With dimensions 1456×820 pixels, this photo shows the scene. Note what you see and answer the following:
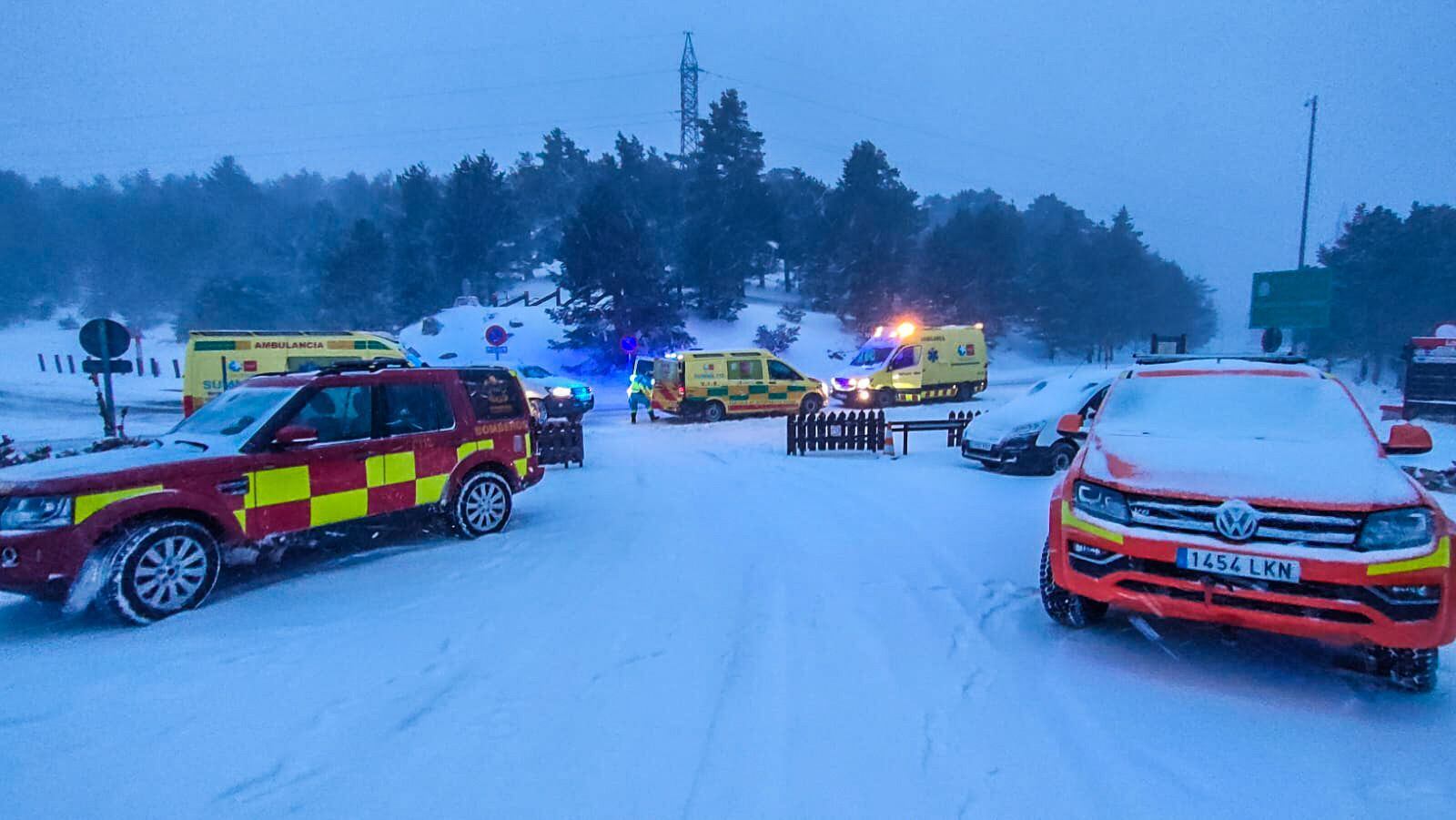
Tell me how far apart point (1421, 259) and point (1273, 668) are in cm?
4478

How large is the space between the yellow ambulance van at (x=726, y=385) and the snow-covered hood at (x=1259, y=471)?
45.5ft

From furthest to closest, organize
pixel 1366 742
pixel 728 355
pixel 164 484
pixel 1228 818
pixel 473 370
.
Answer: pixel 728 355 < pixel 473 370 < pixel 164 484 < pixel 1366 742 < pixel 1228 818

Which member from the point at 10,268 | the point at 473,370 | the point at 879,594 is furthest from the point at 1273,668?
the point at 10,268

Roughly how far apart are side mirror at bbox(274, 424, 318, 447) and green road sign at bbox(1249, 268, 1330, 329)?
2998 cm

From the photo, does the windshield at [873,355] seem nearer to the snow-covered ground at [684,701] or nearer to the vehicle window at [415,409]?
the snow-covered ground at [684,701]

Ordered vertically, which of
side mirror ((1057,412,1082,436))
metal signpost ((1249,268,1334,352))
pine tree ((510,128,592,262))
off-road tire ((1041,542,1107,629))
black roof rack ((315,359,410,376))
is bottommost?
off-road tire ((1041,542,1107,629))

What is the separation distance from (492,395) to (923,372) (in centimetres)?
1666

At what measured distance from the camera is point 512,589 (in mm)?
5242

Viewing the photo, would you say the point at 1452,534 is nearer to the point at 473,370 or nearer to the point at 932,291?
the point at 473,370

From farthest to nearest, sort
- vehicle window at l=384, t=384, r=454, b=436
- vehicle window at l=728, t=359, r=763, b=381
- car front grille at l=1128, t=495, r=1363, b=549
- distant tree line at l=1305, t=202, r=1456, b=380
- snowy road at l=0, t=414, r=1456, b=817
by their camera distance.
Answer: distant tree line at l=1305, t=202, r=1456, b=380
vehicle window at l=728, t=359, r=763, b=381
vehicle window at l=384, t=384, r=454, b=436
car front grille at l=1128, t=495, r=1363, b=549
snowy road at l=0, t=414, r=1456, b=817

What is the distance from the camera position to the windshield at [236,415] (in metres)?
5.34

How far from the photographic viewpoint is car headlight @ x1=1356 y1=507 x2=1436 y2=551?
10.9ft

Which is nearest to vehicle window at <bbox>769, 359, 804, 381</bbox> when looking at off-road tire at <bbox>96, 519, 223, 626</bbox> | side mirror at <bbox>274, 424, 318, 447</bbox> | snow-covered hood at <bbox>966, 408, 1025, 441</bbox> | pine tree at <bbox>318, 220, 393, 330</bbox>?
snow-covered hood at <bbox>966, 408, 1025, 441</bbox>

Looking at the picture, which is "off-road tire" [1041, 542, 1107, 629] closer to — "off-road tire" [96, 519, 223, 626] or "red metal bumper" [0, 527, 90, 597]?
"off-road tire" [96, 519, 223, 626]
